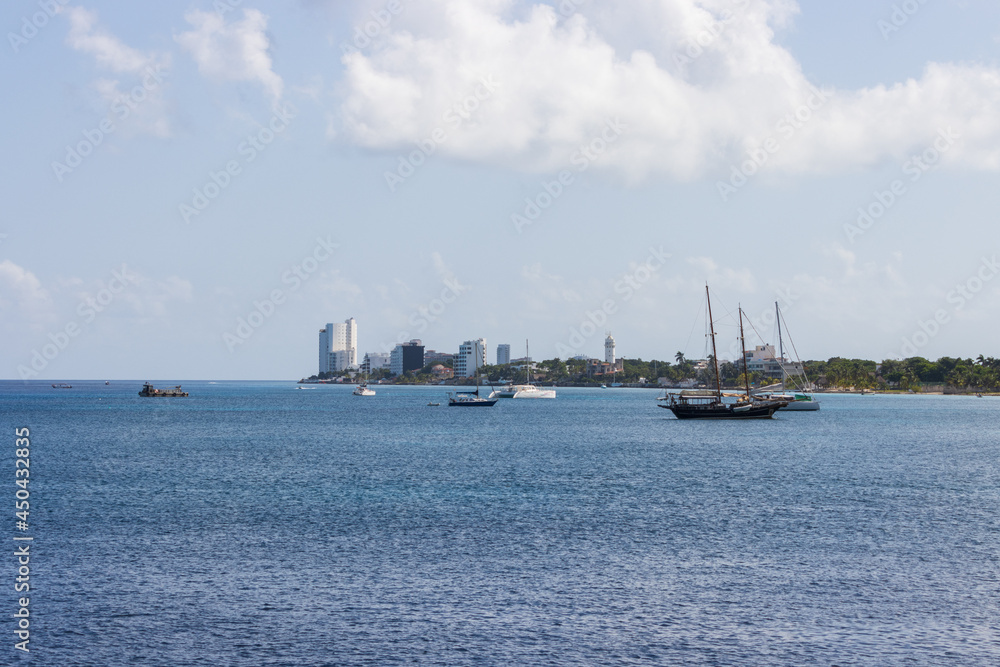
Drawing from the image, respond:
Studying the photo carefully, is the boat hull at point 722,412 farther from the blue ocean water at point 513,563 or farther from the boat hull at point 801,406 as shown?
the blue ocean water at point 513,563

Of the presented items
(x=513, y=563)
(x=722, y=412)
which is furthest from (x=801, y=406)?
(x=513, y=563)

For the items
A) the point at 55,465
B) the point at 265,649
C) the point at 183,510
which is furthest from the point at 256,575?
the point at 55,465

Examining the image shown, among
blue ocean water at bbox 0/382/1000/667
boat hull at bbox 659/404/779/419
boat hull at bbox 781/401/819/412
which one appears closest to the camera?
blue ocean water at bbox 0/382/1000/667

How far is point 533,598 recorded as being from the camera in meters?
28.3

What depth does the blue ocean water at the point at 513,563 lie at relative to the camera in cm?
2386

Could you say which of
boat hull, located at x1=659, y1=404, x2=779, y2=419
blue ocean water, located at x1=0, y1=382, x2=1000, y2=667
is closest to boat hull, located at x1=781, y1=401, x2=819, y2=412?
boat hull, located at x1=659, y1=404, x2=779, y2=419

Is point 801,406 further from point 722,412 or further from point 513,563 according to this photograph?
point 513,563

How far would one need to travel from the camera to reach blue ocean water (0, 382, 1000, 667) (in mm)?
23859

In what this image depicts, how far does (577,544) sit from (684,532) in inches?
217

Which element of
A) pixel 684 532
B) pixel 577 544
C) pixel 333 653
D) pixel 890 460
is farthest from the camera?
pixel 890 460

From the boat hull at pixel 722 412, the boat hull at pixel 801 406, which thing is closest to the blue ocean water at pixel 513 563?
the boat hull at pixel 722 412

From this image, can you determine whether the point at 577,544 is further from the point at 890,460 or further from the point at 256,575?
the point at 890,460

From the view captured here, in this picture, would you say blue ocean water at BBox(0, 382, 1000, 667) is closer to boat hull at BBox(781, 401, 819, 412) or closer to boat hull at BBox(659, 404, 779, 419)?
boat hull at BBox(659, 404, 779, 419)

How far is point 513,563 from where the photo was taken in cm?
3300
